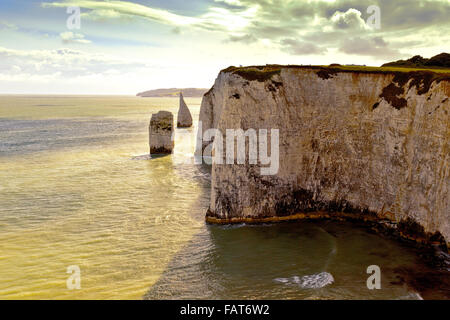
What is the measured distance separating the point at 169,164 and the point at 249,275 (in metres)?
22.1

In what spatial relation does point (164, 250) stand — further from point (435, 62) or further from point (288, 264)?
point (435, 62)

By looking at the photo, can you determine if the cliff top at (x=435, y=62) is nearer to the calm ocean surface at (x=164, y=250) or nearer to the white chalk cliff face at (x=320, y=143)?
the white chalk cliff face at (x=320, y=143)

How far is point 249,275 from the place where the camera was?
13133 millimetres

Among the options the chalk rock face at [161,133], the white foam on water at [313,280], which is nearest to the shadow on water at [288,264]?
the white foam on water at [313,280]

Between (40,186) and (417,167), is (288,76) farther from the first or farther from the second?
(40,186)

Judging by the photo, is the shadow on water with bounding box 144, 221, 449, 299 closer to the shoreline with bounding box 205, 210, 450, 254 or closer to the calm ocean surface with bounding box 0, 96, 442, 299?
the calm ocean surface with bounding box 0, 96, 442, 299

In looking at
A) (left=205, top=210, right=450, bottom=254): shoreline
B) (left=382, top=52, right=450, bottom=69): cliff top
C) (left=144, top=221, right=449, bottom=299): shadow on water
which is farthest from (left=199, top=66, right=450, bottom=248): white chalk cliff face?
(left=382, top=52, right=450, bottom=69): cliff top

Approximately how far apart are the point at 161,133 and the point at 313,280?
28878mm

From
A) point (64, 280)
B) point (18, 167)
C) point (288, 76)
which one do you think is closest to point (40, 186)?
point (18, 167)

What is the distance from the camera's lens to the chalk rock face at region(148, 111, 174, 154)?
3722 cm

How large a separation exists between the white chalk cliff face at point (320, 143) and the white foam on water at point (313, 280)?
5.33 meters

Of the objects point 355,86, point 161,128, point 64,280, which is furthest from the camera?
point 161,128
